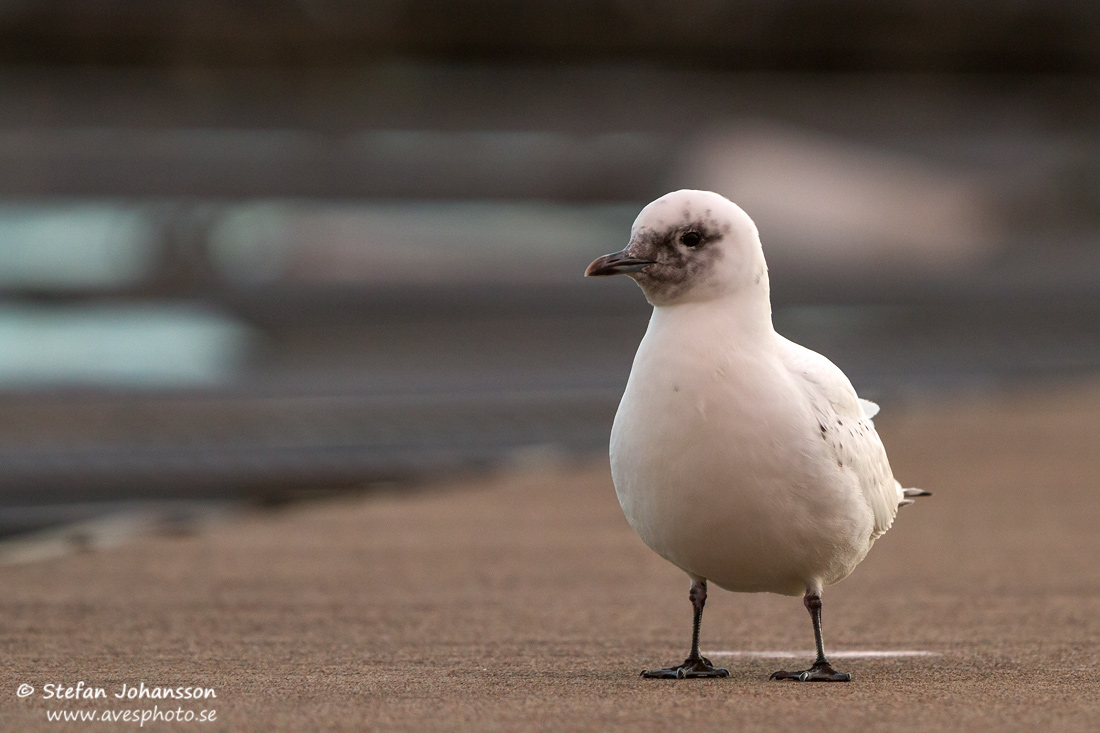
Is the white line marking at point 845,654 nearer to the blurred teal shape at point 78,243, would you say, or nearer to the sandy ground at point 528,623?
the sandy ground at point 528,623

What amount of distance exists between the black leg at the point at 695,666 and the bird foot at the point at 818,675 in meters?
0.12

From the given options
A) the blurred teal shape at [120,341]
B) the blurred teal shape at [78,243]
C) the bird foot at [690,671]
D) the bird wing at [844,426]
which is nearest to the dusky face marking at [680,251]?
the bird wing at [844,426]

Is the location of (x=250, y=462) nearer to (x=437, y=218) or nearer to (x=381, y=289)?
(x=381, y=289)

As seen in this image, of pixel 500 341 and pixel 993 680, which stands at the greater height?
pixel 500 341

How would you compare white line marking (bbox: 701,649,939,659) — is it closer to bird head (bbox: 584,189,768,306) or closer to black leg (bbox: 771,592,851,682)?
black leg (bbox: 771,592,851,682)

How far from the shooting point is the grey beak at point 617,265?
8.81ft

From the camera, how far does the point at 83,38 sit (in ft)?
61.5

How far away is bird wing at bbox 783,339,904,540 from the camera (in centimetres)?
278

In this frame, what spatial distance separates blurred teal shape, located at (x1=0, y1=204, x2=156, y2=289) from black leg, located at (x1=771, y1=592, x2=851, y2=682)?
15.7m

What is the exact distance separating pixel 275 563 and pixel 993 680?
2.67m

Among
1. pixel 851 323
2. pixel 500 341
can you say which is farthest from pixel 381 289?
pixel 851 323

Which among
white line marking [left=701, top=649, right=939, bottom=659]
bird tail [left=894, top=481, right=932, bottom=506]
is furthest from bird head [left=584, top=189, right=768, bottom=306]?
white line marking [left=701, top=649, right=939, bottom=659]

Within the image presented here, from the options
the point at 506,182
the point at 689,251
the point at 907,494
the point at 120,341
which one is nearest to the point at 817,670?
the point at 907,494

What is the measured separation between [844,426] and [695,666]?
528mm
